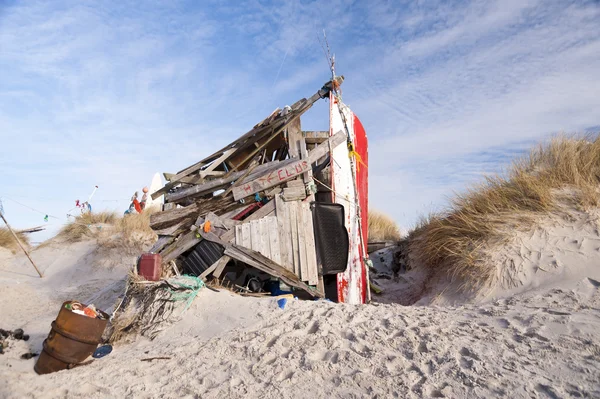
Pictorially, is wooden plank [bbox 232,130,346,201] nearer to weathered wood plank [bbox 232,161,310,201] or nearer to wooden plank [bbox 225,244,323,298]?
weathered wood plank [bbox 232,161,310,201]

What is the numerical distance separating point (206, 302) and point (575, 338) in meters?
4.25

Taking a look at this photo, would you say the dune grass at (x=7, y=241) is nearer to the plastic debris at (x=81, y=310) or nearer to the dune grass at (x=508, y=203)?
the plastic debris at (x=81, y=310)

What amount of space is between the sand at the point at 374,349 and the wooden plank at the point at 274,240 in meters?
0.94

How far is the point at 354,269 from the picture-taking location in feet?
23.0

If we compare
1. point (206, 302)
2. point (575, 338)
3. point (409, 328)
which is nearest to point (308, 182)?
point (206, 302)

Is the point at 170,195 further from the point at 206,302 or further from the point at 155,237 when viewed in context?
the point at 155,237

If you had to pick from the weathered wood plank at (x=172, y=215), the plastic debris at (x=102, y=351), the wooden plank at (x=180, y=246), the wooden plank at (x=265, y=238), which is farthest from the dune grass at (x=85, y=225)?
the plastic debris at (x=102, y=351)

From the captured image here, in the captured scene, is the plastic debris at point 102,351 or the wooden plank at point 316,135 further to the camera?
the wooden plank at point 316,135

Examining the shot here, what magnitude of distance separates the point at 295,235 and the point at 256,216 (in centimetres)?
71

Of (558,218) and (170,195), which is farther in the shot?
(170,195)

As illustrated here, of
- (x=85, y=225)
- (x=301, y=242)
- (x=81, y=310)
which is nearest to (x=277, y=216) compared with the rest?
(x=301, y=242)

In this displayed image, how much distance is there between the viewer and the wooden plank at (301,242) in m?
6.21

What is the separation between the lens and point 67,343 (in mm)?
4324

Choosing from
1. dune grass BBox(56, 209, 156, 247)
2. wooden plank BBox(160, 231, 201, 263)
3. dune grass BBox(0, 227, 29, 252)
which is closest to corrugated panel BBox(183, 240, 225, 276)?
wooden plank BBox(160, 231, 201, 263)
